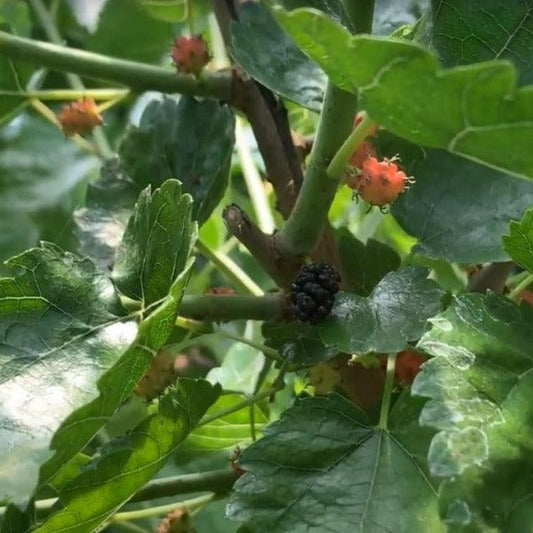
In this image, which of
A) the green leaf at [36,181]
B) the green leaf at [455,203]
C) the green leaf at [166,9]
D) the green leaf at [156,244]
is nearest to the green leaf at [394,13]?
the green leaf at [455,203]

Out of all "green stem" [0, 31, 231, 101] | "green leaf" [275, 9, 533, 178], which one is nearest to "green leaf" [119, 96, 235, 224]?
"green stem" [0, 31, 231, 101]

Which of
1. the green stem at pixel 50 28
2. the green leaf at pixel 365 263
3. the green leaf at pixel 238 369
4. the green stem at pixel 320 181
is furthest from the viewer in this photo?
the green stem at pixel 50 28

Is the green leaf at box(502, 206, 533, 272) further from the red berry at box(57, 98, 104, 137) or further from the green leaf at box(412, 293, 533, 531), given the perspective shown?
the red berry at box(57, 98, 104, 137)

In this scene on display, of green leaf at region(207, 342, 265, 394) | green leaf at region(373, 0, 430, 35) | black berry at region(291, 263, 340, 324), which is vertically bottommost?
green leaf at region(207, 342, 265, 394)

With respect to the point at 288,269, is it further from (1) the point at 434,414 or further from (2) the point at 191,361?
(2) the point at 191,361

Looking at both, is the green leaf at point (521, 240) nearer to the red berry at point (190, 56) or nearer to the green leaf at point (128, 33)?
the red berry at point (190, 56)

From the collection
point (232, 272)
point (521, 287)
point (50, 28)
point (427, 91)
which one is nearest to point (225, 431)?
point (232, 272)
